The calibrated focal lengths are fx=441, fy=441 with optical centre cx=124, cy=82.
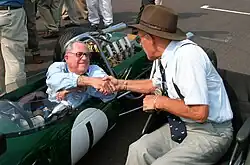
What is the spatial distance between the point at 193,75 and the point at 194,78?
2 centimetres

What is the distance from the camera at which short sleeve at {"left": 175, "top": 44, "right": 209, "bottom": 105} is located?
2.70 meters

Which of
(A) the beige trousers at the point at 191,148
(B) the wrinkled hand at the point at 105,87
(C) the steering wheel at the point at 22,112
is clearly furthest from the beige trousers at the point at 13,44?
(A) the beige trousers at the point at 191,148

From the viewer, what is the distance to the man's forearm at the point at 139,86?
3.35 meters

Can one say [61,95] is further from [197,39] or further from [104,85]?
[197,39]

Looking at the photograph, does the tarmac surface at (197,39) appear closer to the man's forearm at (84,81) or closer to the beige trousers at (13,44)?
the man's forearm at (84,81)

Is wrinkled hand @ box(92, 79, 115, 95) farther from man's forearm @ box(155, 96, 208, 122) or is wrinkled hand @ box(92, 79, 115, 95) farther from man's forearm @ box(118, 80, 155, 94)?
man's forearm @ box(155, 96, 208, 122)

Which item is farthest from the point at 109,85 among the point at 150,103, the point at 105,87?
the point at 150,103

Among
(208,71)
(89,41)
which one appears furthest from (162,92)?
(89,41)

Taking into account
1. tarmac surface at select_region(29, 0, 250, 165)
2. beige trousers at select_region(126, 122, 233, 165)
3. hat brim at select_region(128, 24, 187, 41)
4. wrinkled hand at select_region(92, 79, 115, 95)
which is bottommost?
tarmac surface at select_region(29, 0, 250, 165)

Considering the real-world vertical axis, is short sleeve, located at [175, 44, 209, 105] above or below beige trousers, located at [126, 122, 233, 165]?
above

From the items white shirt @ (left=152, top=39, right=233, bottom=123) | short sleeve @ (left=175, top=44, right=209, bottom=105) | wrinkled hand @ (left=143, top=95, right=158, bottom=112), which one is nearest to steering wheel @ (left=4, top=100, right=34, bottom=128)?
wrinkled hand @ (left=143, top=95, right=158, bottom=112)

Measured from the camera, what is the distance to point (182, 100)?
2.81 metres

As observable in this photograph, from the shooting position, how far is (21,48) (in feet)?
15.3

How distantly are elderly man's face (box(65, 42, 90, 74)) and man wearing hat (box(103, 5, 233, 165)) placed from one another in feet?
2.68
